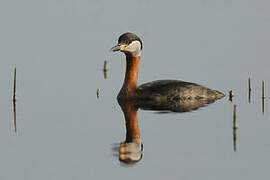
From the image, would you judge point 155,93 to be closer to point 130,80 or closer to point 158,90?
point 158,90

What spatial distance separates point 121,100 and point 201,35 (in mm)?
9842

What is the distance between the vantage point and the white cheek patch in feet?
81.0

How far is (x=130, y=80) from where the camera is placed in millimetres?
24922

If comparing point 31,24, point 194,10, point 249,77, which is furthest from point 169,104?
point 194,10

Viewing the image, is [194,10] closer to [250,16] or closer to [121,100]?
[250,16]

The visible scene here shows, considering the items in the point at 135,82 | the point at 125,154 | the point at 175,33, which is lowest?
the point at 125,154

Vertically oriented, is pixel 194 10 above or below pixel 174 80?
above

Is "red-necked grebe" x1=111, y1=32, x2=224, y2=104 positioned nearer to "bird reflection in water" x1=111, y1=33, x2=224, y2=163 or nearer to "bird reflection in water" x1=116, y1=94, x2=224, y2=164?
"bird reflection in water" x1=111, y1=33, x2=224, y2=163

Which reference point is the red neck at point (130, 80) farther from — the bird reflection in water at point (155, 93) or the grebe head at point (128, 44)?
the grebe head at point (128, 44)

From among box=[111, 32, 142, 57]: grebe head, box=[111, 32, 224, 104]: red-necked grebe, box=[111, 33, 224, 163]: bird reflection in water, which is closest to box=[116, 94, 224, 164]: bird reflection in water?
box=[111, 33, 224, 163]: bird reflection in water

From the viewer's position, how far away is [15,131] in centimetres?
2059

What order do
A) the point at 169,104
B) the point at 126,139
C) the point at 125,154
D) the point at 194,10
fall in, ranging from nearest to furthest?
the point at 125,154, the point at 126,139, the point at 169,104, the point at 194,10

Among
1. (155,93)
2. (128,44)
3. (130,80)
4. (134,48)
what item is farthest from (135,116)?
(134,48)

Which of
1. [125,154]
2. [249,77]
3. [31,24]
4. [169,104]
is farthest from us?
[31,24]
